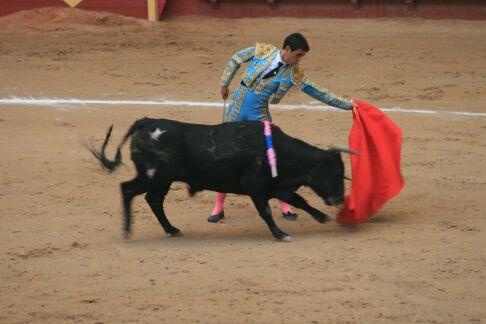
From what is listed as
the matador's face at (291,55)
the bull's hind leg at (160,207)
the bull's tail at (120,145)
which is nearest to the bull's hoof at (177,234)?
the bull's hind leg at (160,207)

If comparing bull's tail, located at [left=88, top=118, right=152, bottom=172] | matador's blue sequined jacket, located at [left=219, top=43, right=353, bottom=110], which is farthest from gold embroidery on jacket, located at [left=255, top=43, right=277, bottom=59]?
bull's tail, located at [left=88, top=118, right=152, bottom=172]

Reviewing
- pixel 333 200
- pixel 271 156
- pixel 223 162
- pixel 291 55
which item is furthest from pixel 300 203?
pixel 291 55

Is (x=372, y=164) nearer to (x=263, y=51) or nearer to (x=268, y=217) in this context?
(x=268, y=217)

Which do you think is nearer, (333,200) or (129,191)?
(129,191)

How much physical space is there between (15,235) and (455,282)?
8.82ft

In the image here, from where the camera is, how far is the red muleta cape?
6.27m

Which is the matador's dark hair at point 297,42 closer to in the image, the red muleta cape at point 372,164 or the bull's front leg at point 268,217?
the red muleta cape at point 372,164

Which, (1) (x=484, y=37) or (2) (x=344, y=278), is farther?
(1) (x=484, y=37)

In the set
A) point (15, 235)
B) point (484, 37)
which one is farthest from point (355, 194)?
point (484, 37)

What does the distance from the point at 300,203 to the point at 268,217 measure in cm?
29

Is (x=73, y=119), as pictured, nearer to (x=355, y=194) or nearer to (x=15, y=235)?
(x=15, y=235)

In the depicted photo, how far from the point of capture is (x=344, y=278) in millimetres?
5266

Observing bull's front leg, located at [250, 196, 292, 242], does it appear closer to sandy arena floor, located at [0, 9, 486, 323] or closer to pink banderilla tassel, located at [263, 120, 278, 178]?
sandy arena floor, located at [0, 9, 486, 323]

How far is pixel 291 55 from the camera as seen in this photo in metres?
6.12
